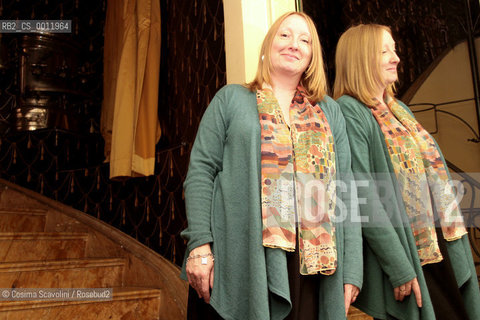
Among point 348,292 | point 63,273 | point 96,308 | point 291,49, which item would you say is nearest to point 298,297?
point 348,292

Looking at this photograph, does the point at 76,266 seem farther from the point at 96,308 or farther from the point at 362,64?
the point at 362,64

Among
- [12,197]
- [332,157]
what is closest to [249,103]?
[332,157]

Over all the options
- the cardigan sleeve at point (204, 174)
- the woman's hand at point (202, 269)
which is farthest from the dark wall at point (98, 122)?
the woman's hand at point (202, 269)

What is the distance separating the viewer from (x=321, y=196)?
1.01 metres

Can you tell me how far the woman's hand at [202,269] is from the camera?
0.94m

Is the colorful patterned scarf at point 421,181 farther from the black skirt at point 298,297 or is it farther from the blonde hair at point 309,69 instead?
the black skirt at point 298,297

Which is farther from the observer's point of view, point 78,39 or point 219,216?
point 78,39

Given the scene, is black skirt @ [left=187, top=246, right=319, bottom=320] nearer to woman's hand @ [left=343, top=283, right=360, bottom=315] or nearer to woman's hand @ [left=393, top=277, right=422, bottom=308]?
woman's hand @ [left=343, top=283, right=360, bottom=315]

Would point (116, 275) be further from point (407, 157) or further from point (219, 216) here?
point (407, 157)

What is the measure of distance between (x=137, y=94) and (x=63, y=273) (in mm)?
916

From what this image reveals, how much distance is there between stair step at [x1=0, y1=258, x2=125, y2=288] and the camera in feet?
5.32

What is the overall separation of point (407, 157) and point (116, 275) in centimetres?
139

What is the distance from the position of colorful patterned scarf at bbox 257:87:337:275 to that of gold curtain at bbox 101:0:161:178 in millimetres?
1181

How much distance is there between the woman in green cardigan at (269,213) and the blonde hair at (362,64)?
8.1 inches
